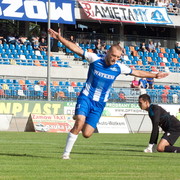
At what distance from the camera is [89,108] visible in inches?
513

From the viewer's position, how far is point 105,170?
1084 centimetres

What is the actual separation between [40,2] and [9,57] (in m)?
5.86

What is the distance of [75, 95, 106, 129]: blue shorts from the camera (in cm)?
1286

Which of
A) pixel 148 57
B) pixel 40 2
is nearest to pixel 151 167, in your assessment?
pixel 40 2

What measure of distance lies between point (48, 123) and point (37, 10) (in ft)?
47.6

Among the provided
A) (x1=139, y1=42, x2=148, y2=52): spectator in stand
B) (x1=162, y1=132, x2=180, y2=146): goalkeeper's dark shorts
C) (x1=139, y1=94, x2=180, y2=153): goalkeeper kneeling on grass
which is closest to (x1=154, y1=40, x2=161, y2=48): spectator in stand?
(x1=139, y1=42, x2=148, y2=52): spectator in stand

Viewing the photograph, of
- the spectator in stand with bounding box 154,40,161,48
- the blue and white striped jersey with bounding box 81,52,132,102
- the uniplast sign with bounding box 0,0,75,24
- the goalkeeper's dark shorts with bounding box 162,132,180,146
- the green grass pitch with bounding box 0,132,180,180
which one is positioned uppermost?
the blue and white striped jersey with bounding box 81,52,132,102

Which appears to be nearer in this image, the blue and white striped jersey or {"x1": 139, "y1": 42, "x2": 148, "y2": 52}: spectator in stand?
the blue and white striped jersey

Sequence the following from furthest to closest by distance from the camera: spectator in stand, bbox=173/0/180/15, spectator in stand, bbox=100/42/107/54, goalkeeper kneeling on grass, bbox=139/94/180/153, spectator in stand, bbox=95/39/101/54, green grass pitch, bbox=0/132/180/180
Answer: spectator in stand, bbox=173/0/180/15
spectator in stand, bbox=100/42/107/54
spectator in stand, bbox=95/39/101/54
goalkeeper kneeling on grass, bbox=139/94/180/153
green grass pitch, bbox=0/132/180/180

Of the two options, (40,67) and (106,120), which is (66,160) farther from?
(40,67)

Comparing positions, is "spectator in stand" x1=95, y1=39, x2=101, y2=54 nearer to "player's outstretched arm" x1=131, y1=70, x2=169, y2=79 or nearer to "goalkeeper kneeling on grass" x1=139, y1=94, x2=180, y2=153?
"goalkeeper kneeling on grass" x1=139, y1=94, x2=180, y2=153

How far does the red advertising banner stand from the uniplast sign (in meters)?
13.2

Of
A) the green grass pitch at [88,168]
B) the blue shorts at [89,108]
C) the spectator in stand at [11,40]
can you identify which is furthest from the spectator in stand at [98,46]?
the blue shorts at [89,108]

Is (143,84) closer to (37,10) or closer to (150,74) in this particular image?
(37,10)
